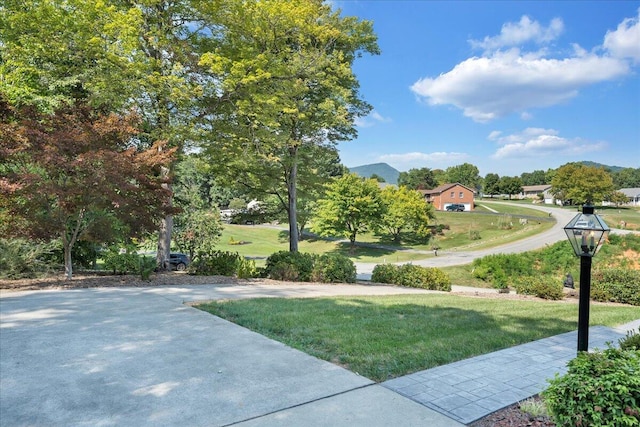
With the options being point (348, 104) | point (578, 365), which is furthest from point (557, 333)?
point (348, 104)

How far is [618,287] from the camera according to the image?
12.5 metres

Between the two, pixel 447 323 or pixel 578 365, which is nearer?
pixel 578 365

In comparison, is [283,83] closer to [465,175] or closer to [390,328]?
[390,328]

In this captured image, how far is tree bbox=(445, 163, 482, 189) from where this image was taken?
339 ft

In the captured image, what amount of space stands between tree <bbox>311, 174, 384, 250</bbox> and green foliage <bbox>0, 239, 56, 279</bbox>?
2647cm

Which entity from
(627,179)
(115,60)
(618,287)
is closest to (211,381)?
(115,60)

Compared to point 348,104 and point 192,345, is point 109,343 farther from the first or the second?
point 348,104

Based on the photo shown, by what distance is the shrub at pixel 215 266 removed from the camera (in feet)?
43.0

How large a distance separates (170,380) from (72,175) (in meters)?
7.37

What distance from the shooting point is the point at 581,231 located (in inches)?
150

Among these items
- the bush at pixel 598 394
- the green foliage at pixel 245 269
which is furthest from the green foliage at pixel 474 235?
the bush at pixel 598 394

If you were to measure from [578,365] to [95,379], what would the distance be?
421 cm

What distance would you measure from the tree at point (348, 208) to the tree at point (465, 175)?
71980 mm

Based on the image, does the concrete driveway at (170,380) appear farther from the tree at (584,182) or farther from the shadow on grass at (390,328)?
the tree at (584,182)
